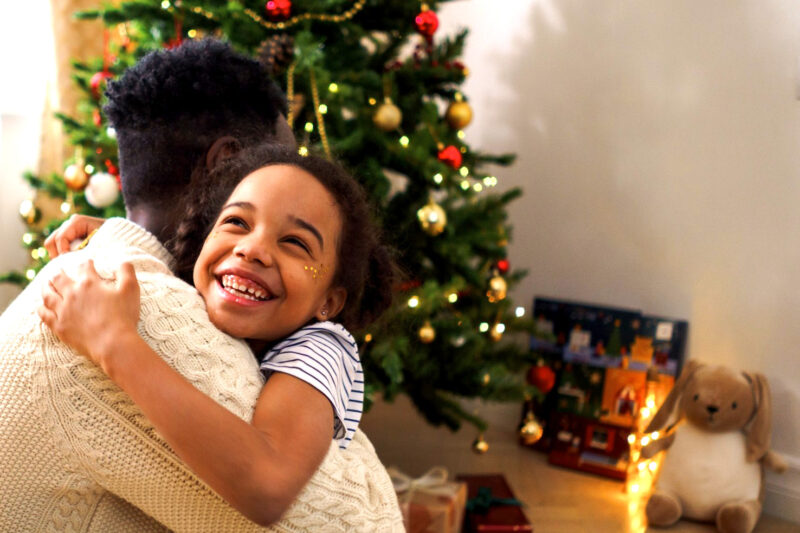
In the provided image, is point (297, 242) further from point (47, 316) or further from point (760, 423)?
point (760, 423)

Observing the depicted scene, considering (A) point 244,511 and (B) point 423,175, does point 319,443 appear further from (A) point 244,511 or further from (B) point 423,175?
(B) point 423,175

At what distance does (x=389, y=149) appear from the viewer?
1959 millimetres

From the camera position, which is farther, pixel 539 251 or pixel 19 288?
pixel 539 251

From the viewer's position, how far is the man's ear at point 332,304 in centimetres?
100

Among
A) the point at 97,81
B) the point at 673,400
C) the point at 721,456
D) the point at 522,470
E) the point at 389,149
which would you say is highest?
the point at 97,81

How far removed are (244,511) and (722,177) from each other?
2.26 m

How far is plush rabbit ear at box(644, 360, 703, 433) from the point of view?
2332 mm

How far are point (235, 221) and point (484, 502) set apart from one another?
1476 mm

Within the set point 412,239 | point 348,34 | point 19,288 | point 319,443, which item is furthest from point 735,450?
point 19,288

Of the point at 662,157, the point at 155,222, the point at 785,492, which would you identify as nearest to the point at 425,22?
the point at 662,157

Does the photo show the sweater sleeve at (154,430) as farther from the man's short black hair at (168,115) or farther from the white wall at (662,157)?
the white wall at (662,157)

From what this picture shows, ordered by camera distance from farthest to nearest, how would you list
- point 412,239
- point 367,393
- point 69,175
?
1. point 412,239
2. point 69,175
3. point 367,393

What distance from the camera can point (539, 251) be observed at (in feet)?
9.61

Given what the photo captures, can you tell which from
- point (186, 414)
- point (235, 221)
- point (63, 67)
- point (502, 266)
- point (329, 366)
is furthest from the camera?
point (502, 266)
